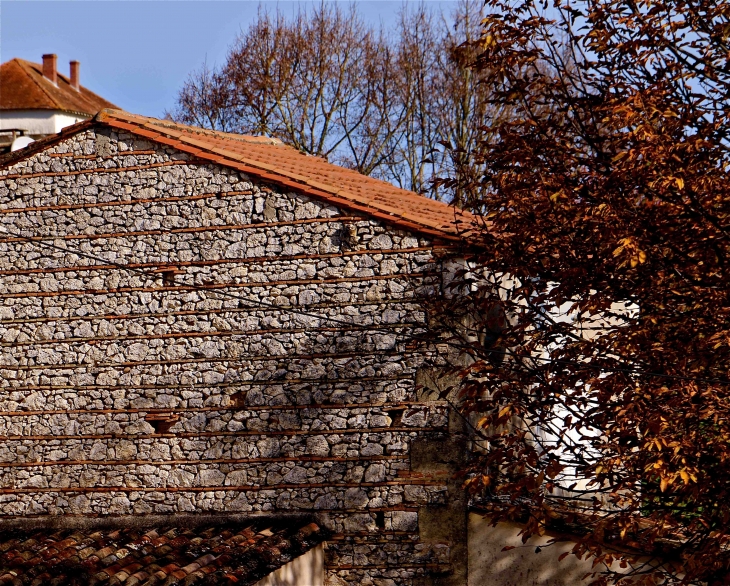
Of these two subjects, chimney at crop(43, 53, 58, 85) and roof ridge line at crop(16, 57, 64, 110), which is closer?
roof ridge line at crop(16, 57, 64, 110)

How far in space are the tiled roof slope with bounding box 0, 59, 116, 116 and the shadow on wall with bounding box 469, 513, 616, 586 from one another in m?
27.1

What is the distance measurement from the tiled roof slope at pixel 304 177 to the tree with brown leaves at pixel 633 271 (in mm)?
1453

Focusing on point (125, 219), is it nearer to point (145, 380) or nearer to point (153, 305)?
point (153, 305)

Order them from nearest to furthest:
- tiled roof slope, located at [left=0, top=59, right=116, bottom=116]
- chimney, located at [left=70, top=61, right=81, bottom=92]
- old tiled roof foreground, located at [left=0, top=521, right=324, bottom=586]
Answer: old tiled roof foreground, located at [left=0, top=521, right=324, bottom=586]
tiled roof slope, located at [left=0, top=59, right=116, bottom=116]
chimney, located at [left=70, top=61, right=81, bottom=92]

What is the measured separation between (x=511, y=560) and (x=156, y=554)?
3.60 m

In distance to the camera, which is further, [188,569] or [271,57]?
[271,57]

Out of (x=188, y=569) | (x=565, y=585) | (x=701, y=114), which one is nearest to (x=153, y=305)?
(x=188, y=569)

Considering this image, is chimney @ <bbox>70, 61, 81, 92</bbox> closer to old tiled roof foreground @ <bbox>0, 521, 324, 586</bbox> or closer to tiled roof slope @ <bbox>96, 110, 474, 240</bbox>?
tiled roof slope @ <bbox>96, 110, 474, 240</bbox>

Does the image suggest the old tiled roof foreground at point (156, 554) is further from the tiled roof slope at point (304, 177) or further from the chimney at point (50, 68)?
the chimney at point (50, 68)

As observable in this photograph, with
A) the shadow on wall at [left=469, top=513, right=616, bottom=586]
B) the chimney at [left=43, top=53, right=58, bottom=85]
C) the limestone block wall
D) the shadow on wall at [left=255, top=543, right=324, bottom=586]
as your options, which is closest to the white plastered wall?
the shadow on wall at [left=469, top=513, right=616, bottom=586]

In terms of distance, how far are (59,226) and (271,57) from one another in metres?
14.9

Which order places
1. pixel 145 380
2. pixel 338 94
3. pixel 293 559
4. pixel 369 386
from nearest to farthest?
pixel 293 559 < pixel 369 386 < pixel 145 380 < pixel 338 94

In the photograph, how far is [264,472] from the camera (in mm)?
10500

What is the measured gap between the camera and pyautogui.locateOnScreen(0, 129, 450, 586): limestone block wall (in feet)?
33.5
